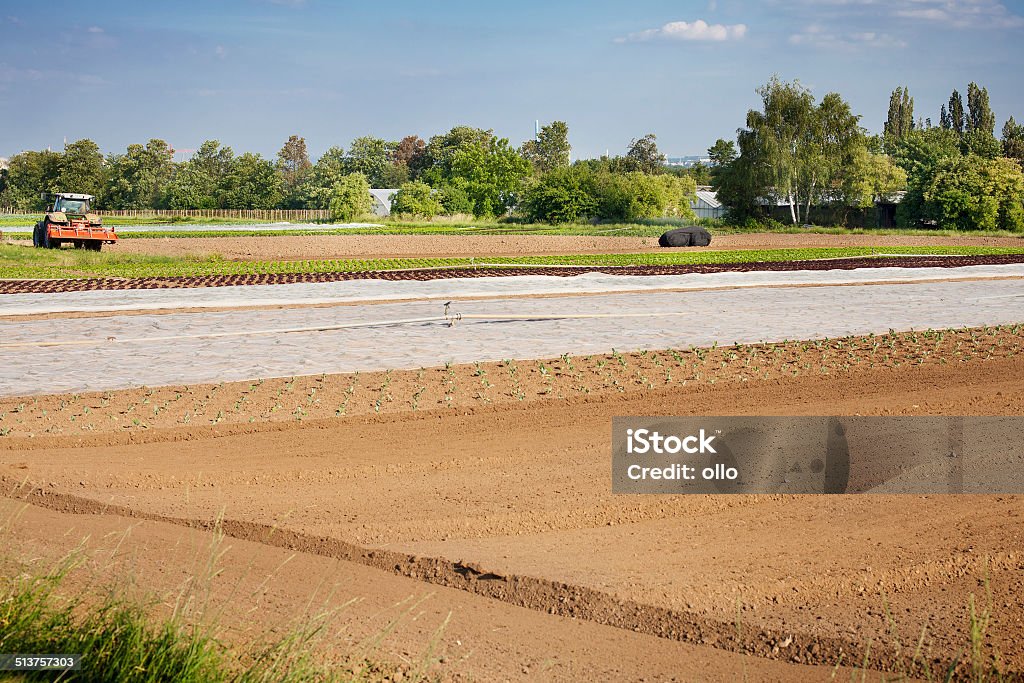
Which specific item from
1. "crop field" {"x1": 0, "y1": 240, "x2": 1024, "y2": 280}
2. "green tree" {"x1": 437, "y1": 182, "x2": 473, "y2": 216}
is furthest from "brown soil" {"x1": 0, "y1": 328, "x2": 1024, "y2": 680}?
"green tree" {"x1": 437, "y1": 182, "x2": 473, "y2": 216}

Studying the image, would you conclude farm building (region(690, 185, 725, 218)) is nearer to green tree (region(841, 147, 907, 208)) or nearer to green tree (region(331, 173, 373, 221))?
green tree (region(841, 147, 907, 208))

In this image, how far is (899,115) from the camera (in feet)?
356

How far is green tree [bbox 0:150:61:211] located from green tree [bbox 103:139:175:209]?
514cm

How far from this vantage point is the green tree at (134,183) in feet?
330

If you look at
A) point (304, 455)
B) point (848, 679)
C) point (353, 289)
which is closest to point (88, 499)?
point (304, 455)

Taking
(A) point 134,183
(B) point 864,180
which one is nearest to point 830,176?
(B) point 864,180

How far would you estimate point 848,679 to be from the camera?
5.23m

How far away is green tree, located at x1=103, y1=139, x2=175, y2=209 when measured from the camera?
10050 centimetres

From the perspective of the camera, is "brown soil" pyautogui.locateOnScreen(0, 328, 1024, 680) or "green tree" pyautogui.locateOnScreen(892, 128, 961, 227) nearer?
"brown soil" pyautogui.locateOnScreen(0, 328, 1024, 680)

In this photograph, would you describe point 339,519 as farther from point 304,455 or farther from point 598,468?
point 598,468

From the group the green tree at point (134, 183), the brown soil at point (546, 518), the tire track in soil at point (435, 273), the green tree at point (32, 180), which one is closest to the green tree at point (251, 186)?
the green tree at point (134, 183)

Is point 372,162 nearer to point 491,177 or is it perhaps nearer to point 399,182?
point 399,182

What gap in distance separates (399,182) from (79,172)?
43924 mm

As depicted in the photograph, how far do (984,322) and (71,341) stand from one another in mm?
14809
